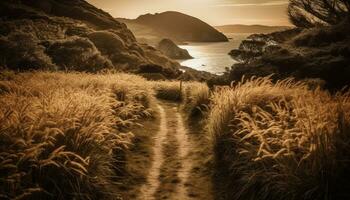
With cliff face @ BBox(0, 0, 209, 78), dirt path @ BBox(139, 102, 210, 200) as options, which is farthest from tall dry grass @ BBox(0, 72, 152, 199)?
cliff face @ BBox(0, 0, 209, 78)

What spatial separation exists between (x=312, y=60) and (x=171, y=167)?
5.54 metres

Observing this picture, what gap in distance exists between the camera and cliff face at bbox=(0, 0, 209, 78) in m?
20.8

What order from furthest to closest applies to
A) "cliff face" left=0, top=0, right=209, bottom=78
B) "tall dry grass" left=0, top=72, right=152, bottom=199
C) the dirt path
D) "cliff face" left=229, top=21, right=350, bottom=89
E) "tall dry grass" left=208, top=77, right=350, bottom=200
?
"cliff face" left=0, top=0, right=209, bottom=78
"cliff face" left=229, top=21, right=350, bottom=89
the dirt path
"tall dry grass" left=208, top=77, right=350, bottom=200
"tall dry grass" left=0, top=72, right=152, bottom=199

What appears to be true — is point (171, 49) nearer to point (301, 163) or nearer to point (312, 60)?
point (312, 60)

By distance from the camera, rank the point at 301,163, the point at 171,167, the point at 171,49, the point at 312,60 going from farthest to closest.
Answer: the point at 171,49
the point at 312,60
the point at 171,167
the point at 301,163

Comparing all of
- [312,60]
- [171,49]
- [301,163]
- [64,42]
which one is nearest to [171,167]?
[301,163]

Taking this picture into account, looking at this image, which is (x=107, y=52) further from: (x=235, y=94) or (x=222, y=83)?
(x=235, y=94)

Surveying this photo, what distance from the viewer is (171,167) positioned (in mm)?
6863

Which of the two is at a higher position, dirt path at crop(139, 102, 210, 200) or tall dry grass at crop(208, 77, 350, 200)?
tall dry grass at crop(208, 77, 350, 200)

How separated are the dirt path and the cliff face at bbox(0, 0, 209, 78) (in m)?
13.2

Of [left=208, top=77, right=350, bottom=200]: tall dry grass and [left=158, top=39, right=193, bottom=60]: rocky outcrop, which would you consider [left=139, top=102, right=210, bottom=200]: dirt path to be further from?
[left=158, top=39, right=193, bottom=60]: rocky outcrop

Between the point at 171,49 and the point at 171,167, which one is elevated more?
the point at 171,49

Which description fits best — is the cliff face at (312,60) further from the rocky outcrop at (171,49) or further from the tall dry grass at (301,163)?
the rocky outcrop at (171,49)

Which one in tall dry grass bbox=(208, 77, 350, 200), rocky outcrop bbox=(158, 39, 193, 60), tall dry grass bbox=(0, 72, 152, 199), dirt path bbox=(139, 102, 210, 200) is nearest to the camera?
tall dry grass bbox=(0, 72, 152, 199)
